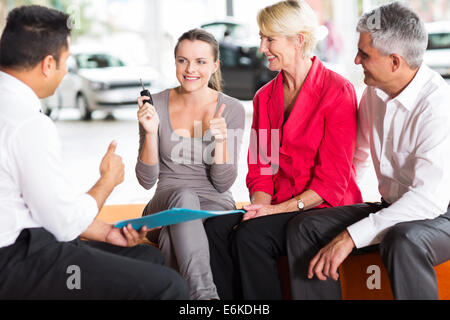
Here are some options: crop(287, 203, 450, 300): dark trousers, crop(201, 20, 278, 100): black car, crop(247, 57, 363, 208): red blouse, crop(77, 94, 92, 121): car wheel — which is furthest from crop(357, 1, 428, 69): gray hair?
crop(77, 94, 92, 121): car wheel

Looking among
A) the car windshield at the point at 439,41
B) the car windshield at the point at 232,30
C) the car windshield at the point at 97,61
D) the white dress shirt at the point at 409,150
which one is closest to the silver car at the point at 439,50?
the car windshield at the point at 439,41

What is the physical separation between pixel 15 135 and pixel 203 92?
3.87 ft

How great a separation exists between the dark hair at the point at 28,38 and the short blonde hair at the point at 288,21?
962mm

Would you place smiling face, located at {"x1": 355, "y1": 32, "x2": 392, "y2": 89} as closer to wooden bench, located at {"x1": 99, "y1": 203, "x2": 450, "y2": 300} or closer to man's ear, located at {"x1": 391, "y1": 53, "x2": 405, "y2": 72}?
man's ear, located at {"x1": 391, "y1": 53, "x2": 405, "y2": 72}

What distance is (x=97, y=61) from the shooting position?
9859mm

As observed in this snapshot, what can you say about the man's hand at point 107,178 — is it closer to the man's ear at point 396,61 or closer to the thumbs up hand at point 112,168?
the thumbs up hand at point 112,168

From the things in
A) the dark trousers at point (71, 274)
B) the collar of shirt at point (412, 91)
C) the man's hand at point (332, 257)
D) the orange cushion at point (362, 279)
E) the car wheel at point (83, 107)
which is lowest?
the car wheel at point (83, 107)

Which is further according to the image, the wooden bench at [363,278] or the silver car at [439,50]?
the silver car at [439,50]

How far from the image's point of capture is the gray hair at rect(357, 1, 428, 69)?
1948 mm

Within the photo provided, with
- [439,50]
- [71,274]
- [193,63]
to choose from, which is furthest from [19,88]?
[439,50]

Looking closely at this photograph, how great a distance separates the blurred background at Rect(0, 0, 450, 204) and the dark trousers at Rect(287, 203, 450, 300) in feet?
2.60

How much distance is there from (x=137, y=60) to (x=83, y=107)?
4.38ft

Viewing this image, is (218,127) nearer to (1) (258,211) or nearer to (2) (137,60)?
(1) (258,211)

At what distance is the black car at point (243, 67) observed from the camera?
925 centimetres
